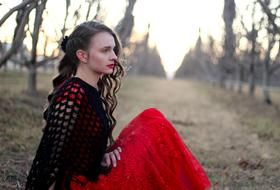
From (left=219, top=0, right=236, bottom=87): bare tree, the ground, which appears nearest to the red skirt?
the ground

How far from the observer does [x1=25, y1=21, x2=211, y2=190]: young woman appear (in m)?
2.67

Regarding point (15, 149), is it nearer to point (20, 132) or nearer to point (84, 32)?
point (20, 132)

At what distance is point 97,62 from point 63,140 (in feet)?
1.90

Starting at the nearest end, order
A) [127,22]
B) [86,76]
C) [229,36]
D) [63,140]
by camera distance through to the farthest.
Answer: [63,140]
[86,76]
[127,22]
[229,36]

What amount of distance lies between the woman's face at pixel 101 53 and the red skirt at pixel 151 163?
49 centimetres

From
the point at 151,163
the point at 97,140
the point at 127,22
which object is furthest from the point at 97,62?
the point at 127,22

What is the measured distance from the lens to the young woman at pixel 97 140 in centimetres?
267

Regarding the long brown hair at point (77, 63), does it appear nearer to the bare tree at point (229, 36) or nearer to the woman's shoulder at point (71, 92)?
the woman's shoulder at point (71, 92)

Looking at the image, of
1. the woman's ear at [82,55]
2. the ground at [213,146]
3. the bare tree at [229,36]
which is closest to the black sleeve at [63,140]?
the woman's ear at [82,55]

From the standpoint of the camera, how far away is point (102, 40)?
116 inches

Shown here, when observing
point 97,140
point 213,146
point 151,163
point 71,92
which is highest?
point 71,92

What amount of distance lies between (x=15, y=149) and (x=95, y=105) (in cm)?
340

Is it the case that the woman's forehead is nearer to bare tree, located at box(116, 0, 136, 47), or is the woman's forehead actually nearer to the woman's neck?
the woman's neck

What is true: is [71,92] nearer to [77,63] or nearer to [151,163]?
[77,63]
